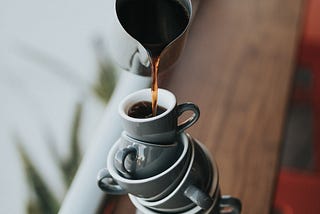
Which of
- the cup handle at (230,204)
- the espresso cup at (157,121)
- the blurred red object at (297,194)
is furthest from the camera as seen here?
the blurred red object at (297,194)

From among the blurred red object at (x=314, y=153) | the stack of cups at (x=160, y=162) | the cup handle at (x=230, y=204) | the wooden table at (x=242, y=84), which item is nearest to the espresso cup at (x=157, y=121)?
the stack of cups at (x=160, y=162)

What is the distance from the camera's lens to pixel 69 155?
3.00 feet

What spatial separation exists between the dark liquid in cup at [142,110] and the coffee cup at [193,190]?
6 centimetres

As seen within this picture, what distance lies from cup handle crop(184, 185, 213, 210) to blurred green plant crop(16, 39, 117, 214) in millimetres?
280

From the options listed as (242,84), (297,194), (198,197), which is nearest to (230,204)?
(198,197)

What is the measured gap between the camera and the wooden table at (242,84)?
91 centimetres

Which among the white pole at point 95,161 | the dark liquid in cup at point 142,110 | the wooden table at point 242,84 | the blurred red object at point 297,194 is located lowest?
the blurred red object at point 297,194

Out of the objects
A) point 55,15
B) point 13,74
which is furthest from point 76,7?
point 13,74

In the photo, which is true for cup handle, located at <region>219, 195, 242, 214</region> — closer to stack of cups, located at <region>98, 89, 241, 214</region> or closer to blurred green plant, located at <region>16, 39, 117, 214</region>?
stack of cups, located at <region>98, 89, 241, 214</region>

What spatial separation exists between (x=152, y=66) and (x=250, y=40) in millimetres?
637

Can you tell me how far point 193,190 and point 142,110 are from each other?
0.37 ft

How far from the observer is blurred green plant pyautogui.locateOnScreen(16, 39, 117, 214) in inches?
32.8

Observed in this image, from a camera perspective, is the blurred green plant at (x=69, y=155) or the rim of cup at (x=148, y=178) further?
the blurred green plant at (x=69, y=155)

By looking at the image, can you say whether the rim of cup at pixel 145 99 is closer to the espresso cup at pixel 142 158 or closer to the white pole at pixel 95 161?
the espresso cup at pixel 142 158
